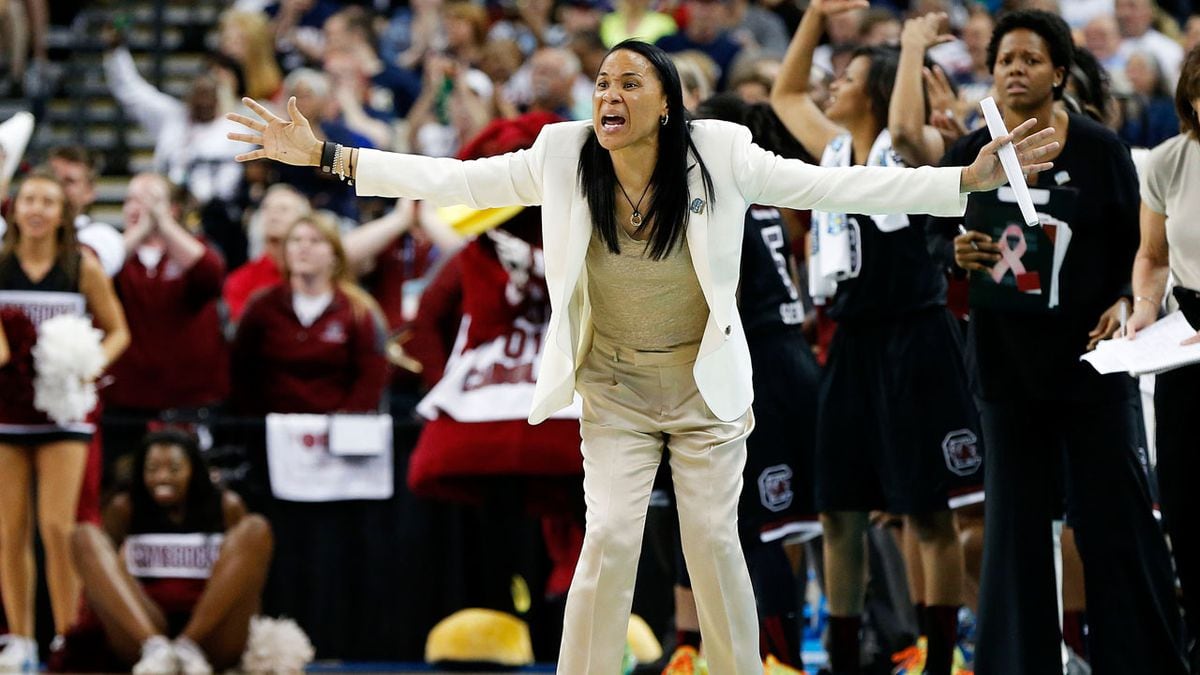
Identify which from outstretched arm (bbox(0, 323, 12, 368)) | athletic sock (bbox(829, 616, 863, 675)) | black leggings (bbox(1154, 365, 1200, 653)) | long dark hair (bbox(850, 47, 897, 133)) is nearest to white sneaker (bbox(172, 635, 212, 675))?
outstretched arm (bbox(0, 323, 12, 368))

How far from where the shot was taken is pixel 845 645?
629cm

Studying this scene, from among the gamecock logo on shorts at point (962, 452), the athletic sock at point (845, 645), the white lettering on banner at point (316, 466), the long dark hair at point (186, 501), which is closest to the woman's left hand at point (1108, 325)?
the gamecock logo on shorts at point (962, 452)

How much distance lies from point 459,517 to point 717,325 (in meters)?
4.07

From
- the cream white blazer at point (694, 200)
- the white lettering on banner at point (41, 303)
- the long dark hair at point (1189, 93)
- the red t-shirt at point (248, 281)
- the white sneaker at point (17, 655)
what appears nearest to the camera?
the cream white blazer at point (694, 200)

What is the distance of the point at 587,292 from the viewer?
5.08m

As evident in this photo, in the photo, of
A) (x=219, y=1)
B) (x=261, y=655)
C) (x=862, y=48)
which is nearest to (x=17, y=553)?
(x=261, y=655)

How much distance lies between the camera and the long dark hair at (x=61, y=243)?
8.55 meters

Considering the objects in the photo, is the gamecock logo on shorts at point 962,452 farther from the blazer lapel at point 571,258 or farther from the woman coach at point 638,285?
the blazer lapel at point 571,258

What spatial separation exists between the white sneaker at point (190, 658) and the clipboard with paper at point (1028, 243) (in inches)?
155

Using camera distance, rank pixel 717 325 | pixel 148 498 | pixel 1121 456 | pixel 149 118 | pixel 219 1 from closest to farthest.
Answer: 1. pixel 717 325
2. pixel 1121 456
3. pixel 148 498
4. pixel 149 118
5. pixel 219 1

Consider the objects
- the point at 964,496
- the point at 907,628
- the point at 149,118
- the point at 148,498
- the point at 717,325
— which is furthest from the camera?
the point at 149,118

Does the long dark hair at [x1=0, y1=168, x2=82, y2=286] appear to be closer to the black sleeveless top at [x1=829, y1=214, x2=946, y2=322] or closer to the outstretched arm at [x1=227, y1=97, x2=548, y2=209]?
the outstretched arm at [x1=227, y1=97, x2=548, y2=209]

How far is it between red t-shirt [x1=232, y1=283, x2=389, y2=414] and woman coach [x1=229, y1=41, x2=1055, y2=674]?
3876 mm

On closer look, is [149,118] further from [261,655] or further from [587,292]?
[587,292]
